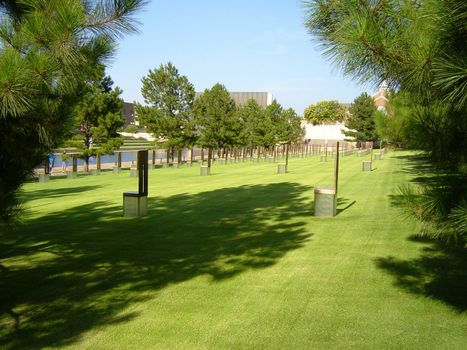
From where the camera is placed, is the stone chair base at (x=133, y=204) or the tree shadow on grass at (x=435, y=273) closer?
the tree shadow on grass at (x=435, y=273)

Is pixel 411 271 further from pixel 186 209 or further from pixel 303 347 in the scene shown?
pixel 186 209

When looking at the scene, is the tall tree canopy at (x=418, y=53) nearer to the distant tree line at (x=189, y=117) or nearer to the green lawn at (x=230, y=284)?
the green lawn at (x=230, y=284)

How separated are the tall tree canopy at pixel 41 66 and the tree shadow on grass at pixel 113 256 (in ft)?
3.72

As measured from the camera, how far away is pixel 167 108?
4116 centimetres

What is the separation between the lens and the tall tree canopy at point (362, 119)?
71.9 metres

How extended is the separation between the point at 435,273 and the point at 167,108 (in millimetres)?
36830

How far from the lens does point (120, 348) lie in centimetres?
396

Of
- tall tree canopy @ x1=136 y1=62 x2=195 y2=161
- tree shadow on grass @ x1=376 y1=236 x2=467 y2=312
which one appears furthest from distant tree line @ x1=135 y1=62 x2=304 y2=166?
tree shadow on grass @ x1=376 y1=236 x2=467 y2=312

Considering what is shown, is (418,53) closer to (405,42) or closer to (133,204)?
(405,42)

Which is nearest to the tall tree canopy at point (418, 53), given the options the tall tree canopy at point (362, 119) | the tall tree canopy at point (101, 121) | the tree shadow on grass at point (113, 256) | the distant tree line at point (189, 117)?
the tree shadow on grass at point (113, 256)

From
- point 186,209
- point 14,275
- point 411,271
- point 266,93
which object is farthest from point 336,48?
point 266,93

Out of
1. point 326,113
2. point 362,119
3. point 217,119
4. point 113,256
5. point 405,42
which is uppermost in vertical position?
point 326,113

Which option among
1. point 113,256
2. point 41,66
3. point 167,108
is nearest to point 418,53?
point 41,66

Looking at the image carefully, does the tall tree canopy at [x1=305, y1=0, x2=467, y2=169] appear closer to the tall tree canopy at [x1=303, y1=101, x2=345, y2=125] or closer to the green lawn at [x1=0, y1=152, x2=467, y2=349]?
A: the green lawn at [x1=0, y1=152, x2=467, y2=349]
